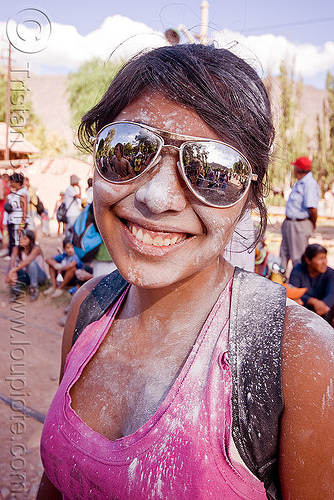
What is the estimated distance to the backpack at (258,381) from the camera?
990 millimetres

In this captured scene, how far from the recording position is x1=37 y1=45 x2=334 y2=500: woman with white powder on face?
3.27ft

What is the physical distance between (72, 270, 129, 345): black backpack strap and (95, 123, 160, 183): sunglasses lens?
49cm

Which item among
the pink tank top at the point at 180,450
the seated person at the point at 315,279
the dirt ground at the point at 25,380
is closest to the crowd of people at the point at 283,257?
the seated person at the point at 315,279

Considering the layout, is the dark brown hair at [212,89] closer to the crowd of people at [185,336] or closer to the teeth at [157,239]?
the crowd of people at [185,336]

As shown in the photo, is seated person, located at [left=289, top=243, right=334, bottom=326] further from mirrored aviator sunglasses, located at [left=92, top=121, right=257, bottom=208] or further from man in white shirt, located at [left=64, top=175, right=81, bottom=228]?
man in white shirt, located at [left=64, top=175, right=81, bottom=228]

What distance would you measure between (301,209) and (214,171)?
6464 millimetres

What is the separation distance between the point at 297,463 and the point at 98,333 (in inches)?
29.3

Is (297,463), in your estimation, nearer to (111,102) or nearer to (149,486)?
(149,486)

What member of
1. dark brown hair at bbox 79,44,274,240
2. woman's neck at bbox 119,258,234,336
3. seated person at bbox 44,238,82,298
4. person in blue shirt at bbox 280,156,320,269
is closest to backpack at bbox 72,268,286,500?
woman's neck at bbox 119,258,234,336

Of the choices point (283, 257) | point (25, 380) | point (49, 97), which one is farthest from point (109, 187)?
point (49, 97)

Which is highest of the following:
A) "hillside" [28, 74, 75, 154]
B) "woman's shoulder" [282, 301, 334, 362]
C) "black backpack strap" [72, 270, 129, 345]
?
"hillside" [28, 74, 75, 154]

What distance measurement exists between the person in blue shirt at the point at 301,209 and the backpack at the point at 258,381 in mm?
6171

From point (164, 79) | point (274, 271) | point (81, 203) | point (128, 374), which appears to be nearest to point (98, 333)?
point (128, 374)

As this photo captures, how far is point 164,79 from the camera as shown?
3.92 ft
